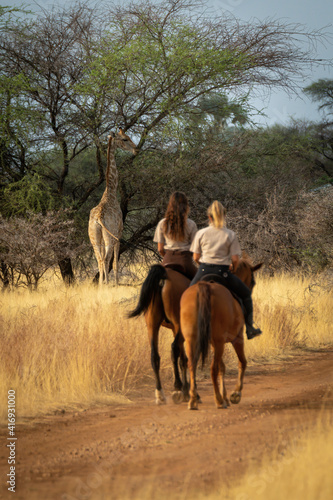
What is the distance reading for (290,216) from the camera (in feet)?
48.6

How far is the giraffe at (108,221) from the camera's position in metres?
11.9

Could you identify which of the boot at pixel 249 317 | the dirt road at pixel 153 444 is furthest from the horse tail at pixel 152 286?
the dirt road at pixel 153 444

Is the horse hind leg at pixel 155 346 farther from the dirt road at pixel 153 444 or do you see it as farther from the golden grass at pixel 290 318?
the golden grass at pixel 290 318

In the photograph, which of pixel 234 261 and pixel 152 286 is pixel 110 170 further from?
pixel 234 261

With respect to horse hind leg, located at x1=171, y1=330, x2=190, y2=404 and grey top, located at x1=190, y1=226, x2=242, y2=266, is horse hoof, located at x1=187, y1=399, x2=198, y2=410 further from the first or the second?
grey top, located at x1=190, y1=226, x2=242, y2=266

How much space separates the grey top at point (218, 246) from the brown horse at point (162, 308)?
44cm

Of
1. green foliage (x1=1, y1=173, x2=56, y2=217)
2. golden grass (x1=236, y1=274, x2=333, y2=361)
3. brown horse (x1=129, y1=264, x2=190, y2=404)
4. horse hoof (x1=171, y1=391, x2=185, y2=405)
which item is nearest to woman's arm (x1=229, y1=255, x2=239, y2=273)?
brown horse (x1=129, y1=264, x2=190, y2=404)

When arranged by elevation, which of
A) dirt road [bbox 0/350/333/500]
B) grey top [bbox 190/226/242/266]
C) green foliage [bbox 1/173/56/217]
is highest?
green foliage [bbox 1/173/56/217]

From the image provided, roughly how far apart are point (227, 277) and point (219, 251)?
0.92 ft

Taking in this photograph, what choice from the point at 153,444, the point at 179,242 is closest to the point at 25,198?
the point at 179,242

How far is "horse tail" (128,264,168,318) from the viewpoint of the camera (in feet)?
19.4

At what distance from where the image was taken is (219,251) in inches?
229

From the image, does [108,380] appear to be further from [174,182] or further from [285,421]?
[174,182]

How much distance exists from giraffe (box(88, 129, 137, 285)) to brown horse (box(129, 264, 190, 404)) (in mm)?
5824
